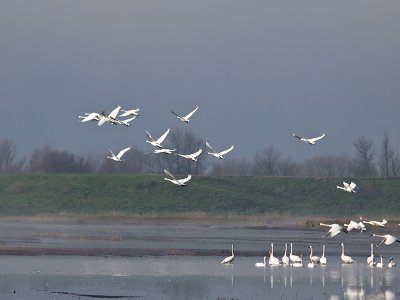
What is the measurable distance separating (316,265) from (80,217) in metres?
35.0

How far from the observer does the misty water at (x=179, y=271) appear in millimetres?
33438

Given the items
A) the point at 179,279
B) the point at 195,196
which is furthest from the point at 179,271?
the point at 195,196

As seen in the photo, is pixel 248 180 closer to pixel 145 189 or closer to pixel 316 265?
pixel 145 189

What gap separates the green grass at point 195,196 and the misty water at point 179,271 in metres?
21.2

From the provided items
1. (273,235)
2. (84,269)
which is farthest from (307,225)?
(84,269)

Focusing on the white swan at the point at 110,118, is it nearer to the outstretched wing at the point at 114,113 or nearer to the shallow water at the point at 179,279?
the outstretched wing at the point at 114,113

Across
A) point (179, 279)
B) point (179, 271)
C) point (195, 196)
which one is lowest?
point (179, 279)

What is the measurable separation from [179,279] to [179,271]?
244 centimetres

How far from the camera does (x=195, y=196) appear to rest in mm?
82438

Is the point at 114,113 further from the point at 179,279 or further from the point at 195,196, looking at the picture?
the point at 195,196

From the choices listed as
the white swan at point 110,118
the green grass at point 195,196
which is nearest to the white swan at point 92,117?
the white swan at point 110,118

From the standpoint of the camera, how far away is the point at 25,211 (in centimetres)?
7962

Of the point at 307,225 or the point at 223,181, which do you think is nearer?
the point at 307,225

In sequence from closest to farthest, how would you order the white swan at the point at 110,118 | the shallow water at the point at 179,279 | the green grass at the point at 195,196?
the shallow water at the point at 179,279 → the white swan at the point at 110,118 → the green grass at the point at 195,196
